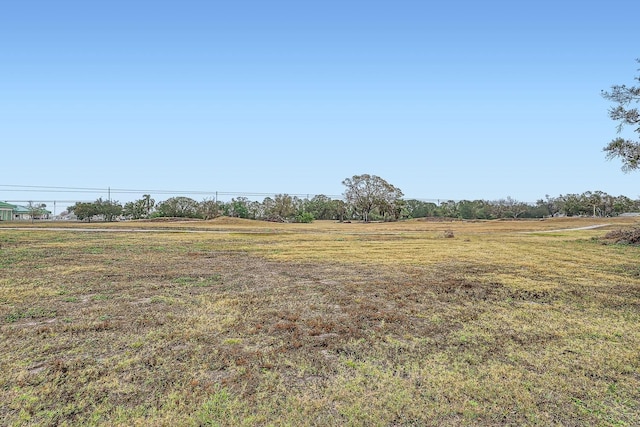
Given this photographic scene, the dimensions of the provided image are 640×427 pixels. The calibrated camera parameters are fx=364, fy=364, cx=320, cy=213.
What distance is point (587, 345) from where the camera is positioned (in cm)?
362

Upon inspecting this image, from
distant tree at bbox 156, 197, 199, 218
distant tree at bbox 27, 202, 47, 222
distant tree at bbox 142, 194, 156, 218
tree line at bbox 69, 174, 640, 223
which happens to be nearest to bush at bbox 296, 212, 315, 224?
tree line at bbox 69, 174, 640, 223

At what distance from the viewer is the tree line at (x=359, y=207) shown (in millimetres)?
42719

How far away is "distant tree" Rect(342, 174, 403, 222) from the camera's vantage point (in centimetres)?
A: 4988

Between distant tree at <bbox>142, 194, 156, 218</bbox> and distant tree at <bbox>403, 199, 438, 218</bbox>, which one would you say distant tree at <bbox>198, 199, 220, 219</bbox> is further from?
distant tree at <bbox>403, 199, 438, 218</bbox>

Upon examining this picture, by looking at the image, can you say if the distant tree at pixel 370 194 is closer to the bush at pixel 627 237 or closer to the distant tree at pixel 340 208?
the distant tree at pixel 340 208

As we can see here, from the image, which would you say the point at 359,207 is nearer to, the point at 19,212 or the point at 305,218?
the point at 305,218

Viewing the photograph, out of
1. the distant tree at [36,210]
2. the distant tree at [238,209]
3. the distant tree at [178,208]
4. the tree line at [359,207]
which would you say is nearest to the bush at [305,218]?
the tree line at [359,207]

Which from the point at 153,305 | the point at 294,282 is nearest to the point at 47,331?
the point at 153,305

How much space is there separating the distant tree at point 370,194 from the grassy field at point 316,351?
43161 mm

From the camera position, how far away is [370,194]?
165ft

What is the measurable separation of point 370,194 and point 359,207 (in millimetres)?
2467

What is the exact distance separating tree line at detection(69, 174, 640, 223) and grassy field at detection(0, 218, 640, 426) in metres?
37.5

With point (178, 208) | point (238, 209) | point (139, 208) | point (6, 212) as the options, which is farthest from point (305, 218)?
point (6, 212)

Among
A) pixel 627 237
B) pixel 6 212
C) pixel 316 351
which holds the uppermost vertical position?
pixel 6 212
